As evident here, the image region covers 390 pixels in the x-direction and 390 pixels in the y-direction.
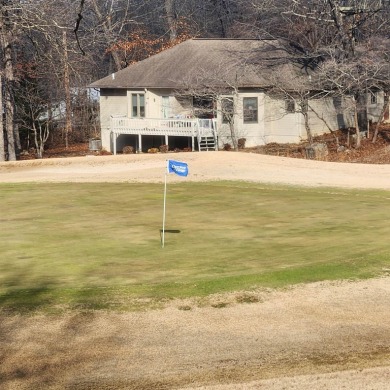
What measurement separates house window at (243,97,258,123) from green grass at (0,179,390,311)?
67.5 ft

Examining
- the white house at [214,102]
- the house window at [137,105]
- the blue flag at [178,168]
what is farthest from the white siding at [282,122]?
the blue flag at [178,168]

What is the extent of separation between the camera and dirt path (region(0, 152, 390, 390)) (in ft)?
32.1

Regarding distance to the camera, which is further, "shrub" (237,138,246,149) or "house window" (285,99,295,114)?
"shrub" (237,138,246,149)

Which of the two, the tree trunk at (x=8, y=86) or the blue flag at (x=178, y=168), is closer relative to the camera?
the blue flag at (x=178, y=168)

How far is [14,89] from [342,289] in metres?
39.7

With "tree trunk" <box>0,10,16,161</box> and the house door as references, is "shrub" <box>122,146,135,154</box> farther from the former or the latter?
"tree trunk" <box>0,10,16,161</box>

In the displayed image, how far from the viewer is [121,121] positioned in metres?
49.6

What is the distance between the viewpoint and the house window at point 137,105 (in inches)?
2023

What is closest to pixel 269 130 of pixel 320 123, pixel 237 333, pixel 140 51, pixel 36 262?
pixel 320 123

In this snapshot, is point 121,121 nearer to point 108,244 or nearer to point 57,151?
point 57,151

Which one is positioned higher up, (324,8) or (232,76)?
(324,8)

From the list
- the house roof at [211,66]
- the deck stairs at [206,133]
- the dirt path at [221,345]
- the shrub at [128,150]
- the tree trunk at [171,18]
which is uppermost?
the tree trunk at [171,18]

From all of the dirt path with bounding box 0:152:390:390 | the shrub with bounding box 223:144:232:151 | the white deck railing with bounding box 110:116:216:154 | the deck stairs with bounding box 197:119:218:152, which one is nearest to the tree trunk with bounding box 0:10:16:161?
the white deck railing with bounding box 110:116:216:154

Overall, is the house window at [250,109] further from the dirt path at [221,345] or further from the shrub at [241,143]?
the dirt path at [221,345]
